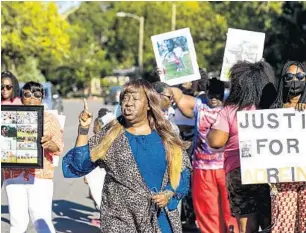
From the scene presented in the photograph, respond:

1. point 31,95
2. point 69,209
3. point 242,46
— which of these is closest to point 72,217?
point 69,209

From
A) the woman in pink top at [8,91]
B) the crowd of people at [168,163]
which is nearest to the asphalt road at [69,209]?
the woman in pink top at [8,91]

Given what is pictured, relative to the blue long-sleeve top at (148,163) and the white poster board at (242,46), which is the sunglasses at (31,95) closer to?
the white poster board at (242,46)

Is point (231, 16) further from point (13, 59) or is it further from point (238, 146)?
point (238, 146)

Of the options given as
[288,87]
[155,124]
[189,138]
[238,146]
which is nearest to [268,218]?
[238,146]

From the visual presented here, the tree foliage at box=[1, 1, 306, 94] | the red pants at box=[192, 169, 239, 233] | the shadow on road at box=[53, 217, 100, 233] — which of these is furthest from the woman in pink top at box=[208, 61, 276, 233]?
the tree foliage at box=[1, 1, 306, 94]

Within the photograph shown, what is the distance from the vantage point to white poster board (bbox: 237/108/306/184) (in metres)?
6.11

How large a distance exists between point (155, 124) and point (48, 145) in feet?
7.06

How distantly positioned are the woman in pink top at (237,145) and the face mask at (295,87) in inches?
14.5

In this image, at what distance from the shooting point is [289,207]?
20.1 feet

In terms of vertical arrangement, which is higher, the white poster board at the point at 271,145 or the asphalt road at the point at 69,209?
the white poster board at the point at 271,145

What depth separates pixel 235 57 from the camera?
9805mm

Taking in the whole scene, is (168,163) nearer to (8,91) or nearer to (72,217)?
(8,91)

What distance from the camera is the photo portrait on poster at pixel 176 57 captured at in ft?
33.2

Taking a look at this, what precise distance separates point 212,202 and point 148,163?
2.80 metres
